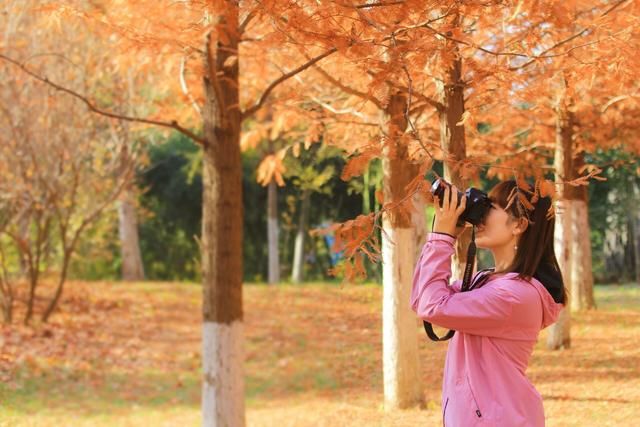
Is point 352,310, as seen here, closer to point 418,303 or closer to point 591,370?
point 591,370

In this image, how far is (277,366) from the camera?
10195mm

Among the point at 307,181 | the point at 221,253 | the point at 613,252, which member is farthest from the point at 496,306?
the point at 613,252

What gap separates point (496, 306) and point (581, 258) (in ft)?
28.3

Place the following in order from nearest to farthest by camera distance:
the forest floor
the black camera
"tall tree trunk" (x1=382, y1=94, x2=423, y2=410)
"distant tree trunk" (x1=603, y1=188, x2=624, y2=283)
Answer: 1. the black camera
2. "tall tree trunk" (x1=382, y1=94, x2=423, y2=410)
3. the forest floor
4. "distant tree trunk" (x1=603, y1=188, x2=624, y2=283)

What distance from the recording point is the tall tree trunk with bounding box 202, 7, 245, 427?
17.9 feet

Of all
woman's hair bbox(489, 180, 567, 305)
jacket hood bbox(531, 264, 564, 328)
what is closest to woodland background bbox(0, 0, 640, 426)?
woman's hair bbox(489, 180, 567, 305)

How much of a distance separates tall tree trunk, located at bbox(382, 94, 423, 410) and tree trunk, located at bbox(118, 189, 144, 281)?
40.6 feet

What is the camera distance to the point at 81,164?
1203 centimetres

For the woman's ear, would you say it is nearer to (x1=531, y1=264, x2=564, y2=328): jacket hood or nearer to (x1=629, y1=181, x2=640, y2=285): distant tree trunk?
(x1=531, y1=264, x2=564, y2=328): jacket hood

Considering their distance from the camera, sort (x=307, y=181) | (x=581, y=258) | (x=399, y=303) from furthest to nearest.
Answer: (x=307, y=181), (x=581, y=258), (x=399, y=303)

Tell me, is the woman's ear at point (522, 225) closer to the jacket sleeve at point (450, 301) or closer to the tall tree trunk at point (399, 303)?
the jacket sleeve at point (450, 301)

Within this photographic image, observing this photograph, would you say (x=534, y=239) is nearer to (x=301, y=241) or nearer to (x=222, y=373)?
(x=222, y=373)

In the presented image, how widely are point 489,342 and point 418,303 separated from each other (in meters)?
0.24

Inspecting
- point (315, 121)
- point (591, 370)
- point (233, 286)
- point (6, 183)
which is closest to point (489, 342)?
point (233, 286)
